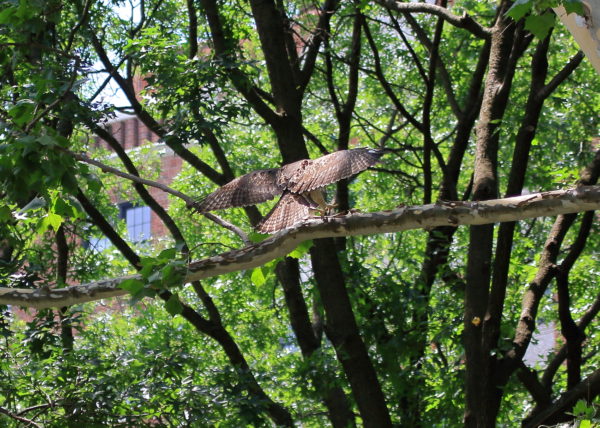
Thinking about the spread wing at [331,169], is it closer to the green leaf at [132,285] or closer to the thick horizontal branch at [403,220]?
the thick horizontal branch at [403,220]

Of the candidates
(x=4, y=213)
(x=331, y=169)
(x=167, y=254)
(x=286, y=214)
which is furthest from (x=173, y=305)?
(x=331, y=169)

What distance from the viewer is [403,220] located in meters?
3.91

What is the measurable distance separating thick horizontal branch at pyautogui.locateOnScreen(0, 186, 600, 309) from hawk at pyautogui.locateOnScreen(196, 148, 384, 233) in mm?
811

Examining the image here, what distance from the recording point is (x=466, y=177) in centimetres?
1295

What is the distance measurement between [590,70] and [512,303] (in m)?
4.28

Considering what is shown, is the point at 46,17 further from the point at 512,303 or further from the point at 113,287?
the point at 512,303

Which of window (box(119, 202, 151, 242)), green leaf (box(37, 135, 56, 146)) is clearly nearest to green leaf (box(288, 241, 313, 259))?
green leaf (box(37, 135, 56, 146))

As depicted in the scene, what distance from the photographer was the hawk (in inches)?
197

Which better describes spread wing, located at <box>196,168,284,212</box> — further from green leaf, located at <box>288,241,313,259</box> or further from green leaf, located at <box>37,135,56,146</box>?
green leaf, located at <box>37,135,56,146</box>

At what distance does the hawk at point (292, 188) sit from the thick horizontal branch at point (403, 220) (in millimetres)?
811

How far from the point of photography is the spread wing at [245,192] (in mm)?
5156

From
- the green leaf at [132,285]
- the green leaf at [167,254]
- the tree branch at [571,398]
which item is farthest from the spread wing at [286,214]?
the tree branch at [571,398]

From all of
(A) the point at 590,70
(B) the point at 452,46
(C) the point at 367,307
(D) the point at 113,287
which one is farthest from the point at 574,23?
(A) the point at 590,70

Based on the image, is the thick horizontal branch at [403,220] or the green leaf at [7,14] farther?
Answer: the green leaf at [7,14]
